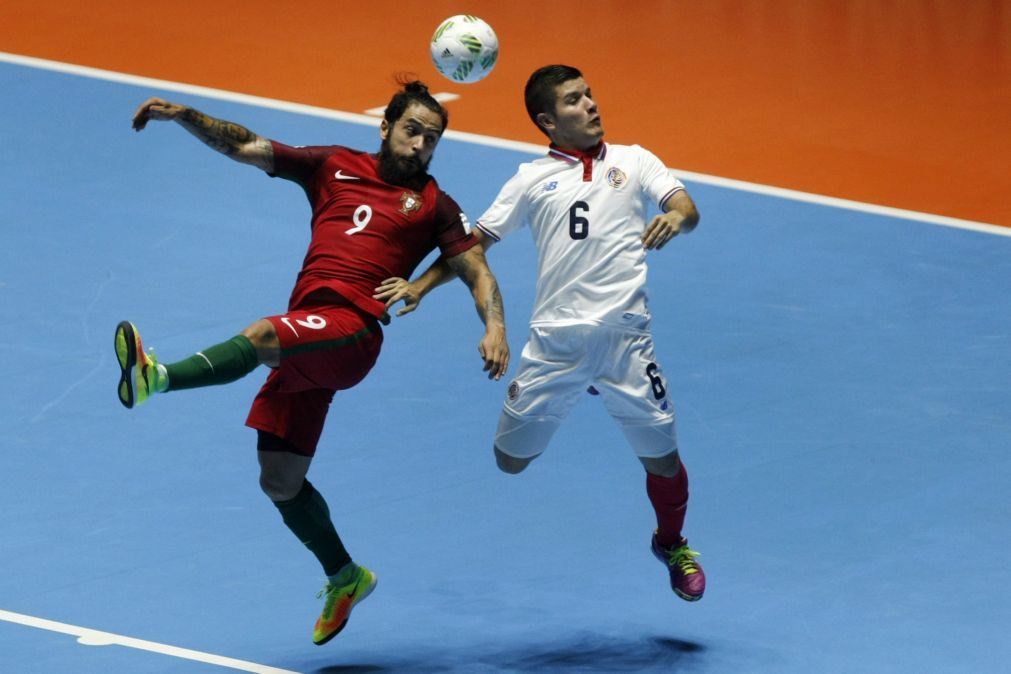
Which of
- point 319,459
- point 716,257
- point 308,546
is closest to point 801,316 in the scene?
point 716,257

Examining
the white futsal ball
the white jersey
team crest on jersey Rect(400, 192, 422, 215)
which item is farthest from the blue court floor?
the white futsal ball

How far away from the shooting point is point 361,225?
9.41 metres

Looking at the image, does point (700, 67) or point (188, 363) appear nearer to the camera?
point (188, 363)

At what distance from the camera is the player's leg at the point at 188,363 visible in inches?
332

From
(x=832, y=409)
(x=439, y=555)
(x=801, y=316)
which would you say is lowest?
(x=439, y=555)

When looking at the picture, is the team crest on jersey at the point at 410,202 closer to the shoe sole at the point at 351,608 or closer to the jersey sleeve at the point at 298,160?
the jersey sleeve at the point at 298,160

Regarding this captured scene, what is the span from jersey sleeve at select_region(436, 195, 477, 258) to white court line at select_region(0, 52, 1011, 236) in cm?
675

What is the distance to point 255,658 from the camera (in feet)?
30.6

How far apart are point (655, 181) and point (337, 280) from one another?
1625 millimetres

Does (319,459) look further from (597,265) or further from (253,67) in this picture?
(253,67)

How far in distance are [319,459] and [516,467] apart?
6.67 feet

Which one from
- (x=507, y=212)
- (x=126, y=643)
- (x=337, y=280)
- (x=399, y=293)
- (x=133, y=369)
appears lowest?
(x=126, y=643)

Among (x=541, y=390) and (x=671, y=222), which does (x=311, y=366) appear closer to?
(x=541, y=390)

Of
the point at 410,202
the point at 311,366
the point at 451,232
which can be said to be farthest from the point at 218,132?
the point at 311,366
